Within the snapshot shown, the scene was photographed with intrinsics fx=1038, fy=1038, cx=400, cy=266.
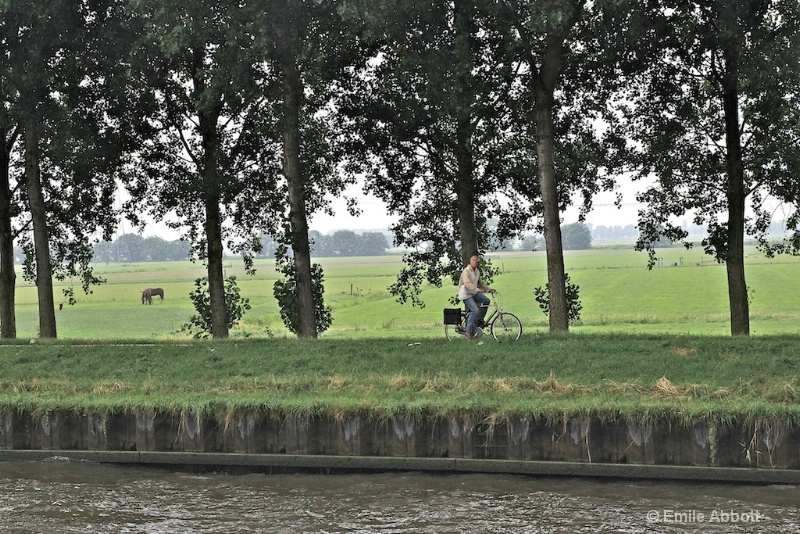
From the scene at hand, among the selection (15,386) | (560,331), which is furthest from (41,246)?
(560,331)

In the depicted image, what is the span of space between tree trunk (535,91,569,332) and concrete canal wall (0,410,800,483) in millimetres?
9552

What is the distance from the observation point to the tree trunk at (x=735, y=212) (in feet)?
88.2

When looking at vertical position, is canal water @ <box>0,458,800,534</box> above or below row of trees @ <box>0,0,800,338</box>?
below

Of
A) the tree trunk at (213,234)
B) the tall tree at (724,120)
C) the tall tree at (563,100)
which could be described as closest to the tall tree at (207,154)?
the tree trunk at (213,234)

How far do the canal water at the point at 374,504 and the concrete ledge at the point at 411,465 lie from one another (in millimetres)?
158

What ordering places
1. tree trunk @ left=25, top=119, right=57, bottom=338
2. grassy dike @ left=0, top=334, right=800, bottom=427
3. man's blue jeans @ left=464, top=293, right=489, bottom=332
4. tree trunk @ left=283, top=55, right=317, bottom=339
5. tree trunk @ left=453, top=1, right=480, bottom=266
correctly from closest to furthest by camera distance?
grassy dike @ left=0, top=334, right=800, bottom=427 → man's blue jeans @ left=464, top=293, right=489, bottom=332 → tree trunk @ left=453, top=1, right=480, bottom=266 → tree trunk @ left=283, top=55, right=317, bottom=339 → tree trunk @ left=25, top=119, right=57, bottom=338

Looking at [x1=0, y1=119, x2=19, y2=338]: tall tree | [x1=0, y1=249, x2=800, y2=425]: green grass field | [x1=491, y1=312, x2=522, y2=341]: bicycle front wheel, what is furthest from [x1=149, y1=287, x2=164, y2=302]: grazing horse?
[x1=491, y1=312, x2=522, y2=341]: bicycle front wheel

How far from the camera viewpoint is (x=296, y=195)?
2723 cm

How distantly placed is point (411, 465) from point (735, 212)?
14.6 meters

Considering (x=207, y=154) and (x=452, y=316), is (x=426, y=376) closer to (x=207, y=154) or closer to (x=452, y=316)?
(x=452, y=316)

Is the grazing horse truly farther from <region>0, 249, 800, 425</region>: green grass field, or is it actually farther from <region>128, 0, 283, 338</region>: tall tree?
<region>0, 249, 800, 425</region>: green grass field

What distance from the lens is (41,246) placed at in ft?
94.4

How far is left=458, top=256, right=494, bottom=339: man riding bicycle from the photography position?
23.1 metres

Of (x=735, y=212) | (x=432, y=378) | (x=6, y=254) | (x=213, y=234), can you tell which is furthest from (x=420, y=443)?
(x=6, y=254)
